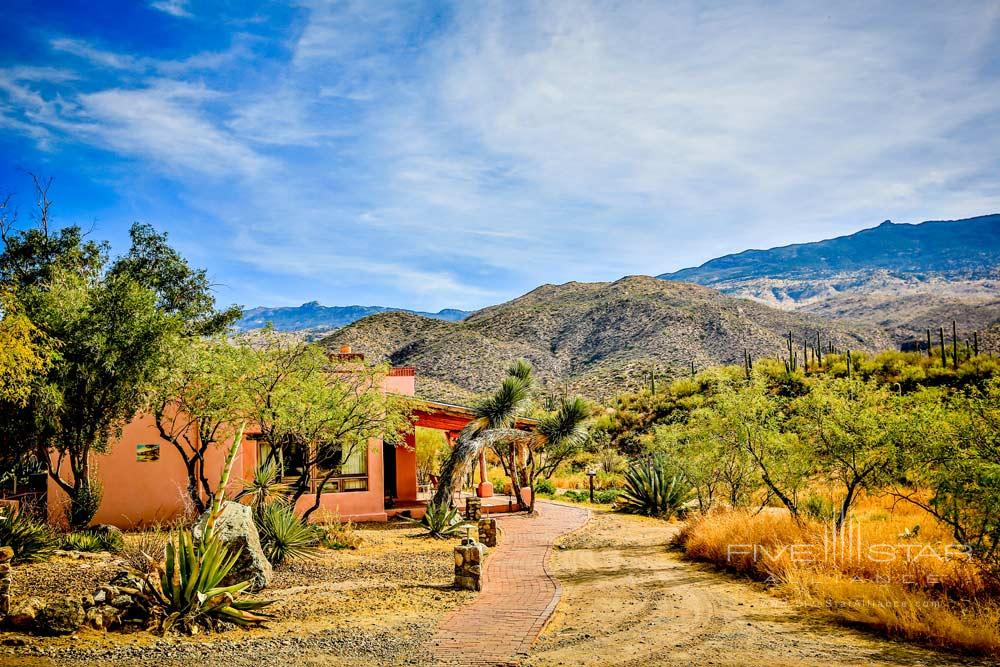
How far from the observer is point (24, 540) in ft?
34.1

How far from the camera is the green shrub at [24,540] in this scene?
1024 centimetres

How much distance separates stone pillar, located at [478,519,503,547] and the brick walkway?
0.32 metres

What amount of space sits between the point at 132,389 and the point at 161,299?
18.5m

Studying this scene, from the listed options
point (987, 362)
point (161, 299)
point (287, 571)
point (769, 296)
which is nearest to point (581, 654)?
point (287, 571)

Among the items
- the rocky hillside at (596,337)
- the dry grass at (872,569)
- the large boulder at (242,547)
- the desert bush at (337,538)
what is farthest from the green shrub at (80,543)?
the rocky hillside at (596,337)

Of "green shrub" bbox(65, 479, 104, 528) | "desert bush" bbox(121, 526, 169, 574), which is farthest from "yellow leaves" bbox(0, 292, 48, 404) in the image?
"desert bush" bbox(121, 526, 169, 574)

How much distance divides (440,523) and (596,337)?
163 ft

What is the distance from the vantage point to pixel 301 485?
513 inches

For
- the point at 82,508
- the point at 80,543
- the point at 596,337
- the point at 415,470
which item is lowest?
the point at 80,543

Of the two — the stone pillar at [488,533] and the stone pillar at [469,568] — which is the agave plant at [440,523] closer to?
the stone pillar at [488,533]

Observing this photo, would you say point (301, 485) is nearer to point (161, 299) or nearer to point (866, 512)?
point (866, 512)

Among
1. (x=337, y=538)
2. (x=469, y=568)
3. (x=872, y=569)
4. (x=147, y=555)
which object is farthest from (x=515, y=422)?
(x=147, y=555)

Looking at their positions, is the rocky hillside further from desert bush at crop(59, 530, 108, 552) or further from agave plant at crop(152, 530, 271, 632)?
agave plant at crop(152, 530, 271, 632)

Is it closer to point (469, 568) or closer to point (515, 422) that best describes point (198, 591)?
point (469, 568)
